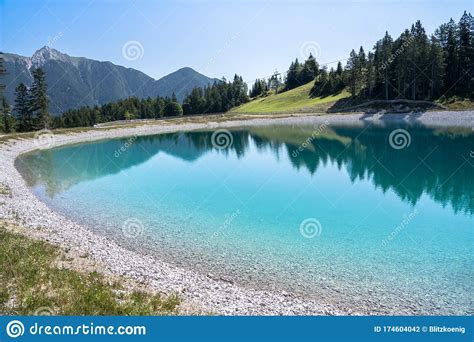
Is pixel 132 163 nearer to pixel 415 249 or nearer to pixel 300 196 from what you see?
Answer: pixel 300 196

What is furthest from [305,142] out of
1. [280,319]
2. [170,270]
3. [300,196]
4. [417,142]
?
[280,319]

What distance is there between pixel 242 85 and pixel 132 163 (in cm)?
13956

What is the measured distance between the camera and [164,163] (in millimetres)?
57094

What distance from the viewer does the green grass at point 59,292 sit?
1033 cm
